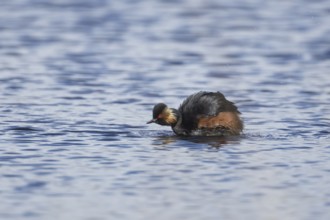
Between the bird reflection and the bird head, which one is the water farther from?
the bird head

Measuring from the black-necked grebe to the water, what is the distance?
9.9 inches

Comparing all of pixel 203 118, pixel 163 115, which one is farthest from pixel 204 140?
pixel 163 115

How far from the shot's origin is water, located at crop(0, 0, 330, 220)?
1206 cm

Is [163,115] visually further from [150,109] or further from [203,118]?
[150,109]

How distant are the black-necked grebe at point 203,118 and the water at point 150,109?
0.25 metres

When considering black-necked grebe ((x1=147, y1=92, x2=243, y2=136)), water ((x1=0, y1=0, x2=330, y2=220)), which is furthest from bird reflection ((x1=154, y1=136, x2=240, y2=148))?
black-necked grebe ((x1=147, y1=92, x2=243, y2=136))

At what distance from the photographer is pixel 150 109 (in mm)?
18719

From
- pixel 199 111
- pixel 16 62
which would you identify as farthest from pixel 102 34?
pixel 199 111

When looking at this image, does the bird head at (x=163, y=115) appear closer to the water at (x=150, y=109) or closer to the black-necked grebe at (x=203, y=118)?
the black-necked grebe at (x=203, y=118)

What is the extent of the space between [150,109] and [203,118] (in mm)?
2457

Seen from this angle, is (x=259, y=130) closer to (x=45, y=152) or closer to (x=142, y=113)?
(x=142, y=113)

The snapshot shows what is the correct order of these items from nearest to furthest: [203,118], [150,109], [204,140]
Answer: [204,140]
[203,118]
[150,109]

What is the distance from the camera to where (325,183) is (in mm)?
12844

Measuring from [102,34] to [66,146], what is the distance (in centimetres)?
Answer: 1422
